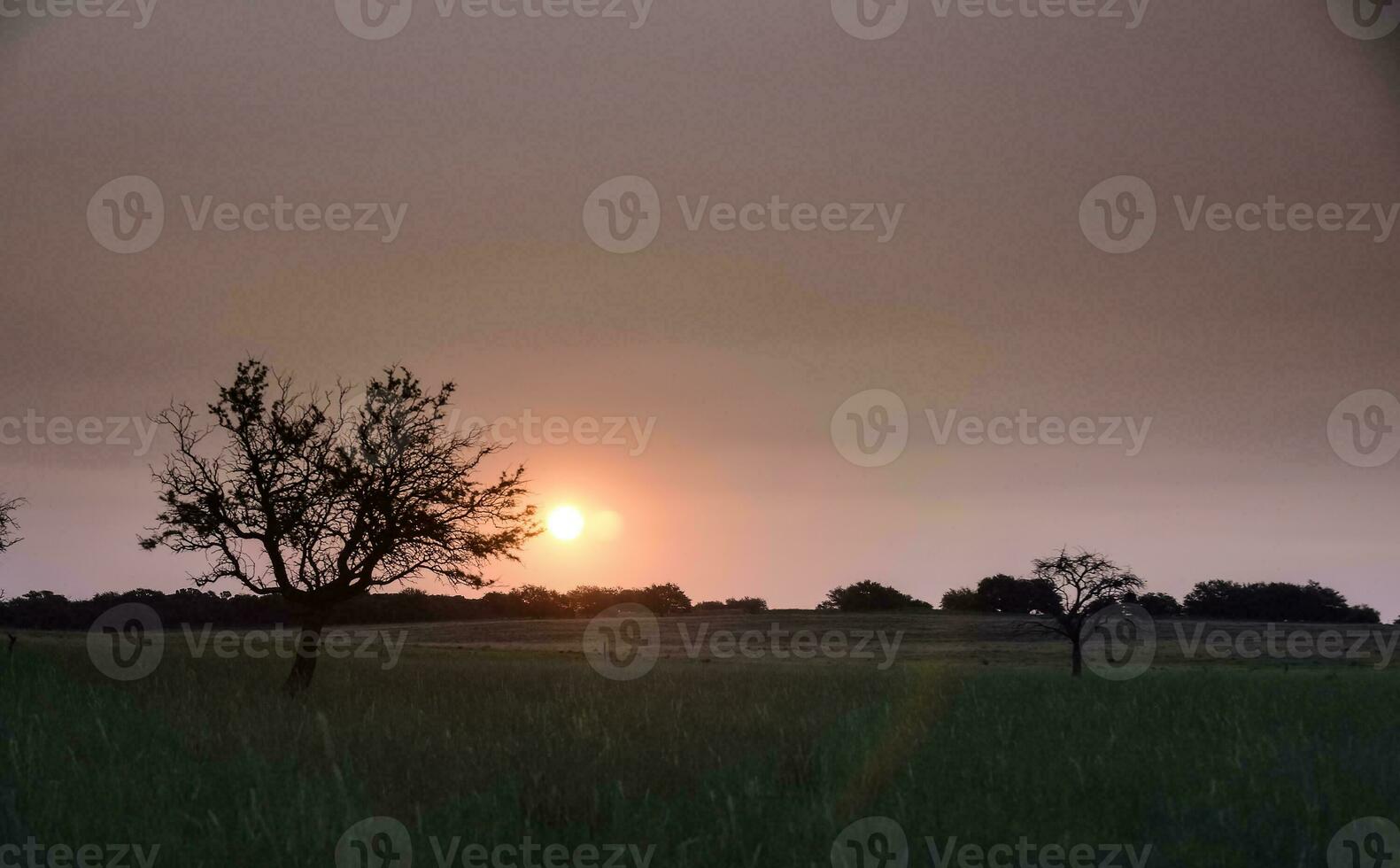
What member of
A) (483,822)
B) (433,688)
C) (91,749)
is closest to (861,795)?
(483,822)

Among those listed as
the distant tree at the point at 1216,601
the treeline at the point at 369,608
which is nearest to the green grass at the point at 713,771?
the treeline at the point at 369,608

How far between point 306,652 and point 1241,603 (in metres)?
65.7

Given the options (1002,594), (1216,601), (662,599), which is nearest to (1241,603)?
(1216,601)

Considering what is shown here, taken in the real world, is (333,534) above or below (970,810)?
above

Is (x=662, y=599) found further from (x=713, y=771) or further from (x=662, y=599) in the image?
(x=713, y=771)

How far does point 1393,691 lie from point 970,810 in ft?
42.7

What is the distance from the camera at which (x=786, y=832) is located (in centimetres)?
799

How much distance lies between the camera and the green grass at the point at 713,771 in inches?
316

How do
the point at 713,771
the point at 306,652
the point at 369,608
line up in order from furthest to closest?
the point at 369,608
the point at 306,652
the point at 713,771

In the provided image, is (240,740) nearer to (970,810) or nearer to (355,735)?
(355,735)

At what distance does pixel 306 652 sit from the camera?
2100cm

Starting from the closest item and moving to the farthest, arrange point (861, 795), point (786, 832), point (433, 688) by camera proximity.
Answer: point (786, 832) < point (861, 795) < point (433, 688)

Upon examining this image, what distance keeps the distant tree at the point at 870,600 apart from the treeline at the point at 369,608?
727cm

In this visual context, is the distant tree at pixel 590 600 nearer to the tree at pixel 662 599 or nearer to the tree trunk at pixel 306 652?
the tree at pixel 662 599
